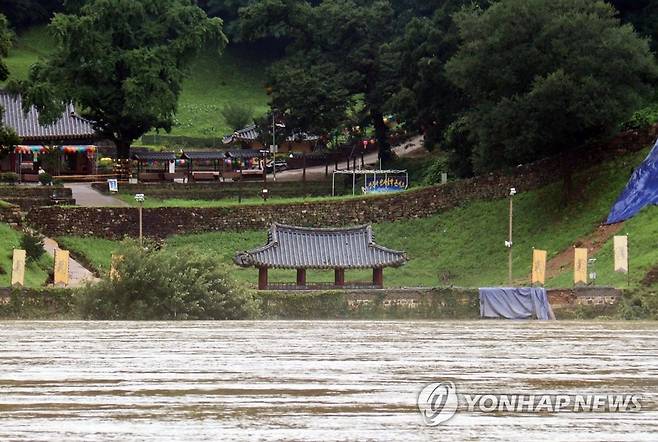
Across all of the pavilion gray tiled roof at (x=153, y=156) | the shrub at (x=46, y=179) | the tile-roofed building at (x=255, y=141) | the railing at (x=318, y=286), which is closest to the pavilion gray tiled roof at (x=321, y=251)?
the railing at (x=318, y=286)

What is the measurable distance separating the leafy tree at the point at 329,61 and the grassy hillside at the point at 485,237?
14.4 m

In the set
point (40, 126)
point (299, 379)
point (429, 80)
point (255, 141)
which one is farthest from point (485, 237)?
point (299, 379)

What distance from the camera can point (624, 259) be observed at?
143 feet

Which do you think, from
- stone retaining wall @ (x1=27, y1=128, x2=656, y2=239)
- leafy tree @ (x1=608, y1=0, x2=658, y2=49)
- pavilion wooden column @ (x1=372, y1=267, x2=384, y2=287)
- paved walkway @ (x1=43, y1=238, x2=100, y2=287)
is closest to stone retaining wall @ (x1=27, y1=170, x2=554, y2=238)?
stone retaining wall @ (x1=27, y1=128, x2=656, y2=239)

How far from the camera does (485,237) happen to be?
5550cm

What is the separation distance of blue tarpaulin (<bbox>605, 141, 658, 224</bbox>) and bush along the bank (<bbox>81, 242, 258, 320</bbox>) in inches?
764

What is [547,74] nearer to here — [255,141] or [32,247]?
[32,247]

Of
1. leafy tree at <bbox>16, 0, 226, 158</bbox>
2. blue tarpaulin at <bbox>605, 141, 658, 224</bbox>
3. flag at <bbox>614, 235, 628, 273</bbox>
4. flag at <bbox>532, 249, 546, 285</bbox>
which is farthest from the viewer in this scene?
leafy tree at <bbox>16, 0, 226, 158</bbox>

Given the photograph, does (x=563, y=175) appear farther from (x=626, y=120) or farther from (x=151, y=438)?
(x=151, y=438)

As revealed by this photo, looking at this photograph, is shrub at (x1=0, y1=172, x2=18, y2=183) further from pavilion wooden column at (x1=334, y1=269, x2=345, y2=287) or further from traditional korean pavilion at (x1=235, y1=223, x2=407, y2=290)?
pavilion wooden column at (x1=334, y1=269, x2=345, y2=287)

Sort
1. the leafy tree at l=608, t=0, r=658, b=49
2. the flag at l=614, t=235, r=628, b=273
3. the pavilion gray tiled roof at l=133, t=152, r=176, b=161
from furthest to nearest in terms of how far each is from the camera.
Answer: the pavilion gray tiled roof at l=133, t=152, r=176, b=161, the leafy tree at l=608, t=0, r=658, b=49, the flag at l=614, t=235, r=628, b=273

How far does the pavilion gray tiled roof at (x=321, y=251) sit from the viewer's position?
157 ft

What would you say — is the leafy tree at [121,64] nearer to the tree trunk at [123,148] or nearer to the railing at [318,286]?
the tree trunk at [123,148]

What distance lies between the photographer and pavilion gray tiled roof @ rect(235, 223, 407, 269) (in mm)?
47906
